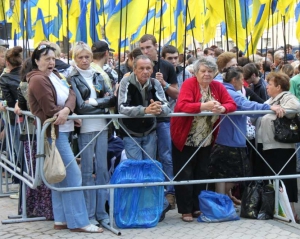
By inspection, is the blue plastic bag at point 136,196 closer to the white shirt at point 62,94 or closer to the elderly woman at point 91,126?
the elderly woman at point 91,126

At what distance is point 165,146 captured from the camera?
6906 millimetres

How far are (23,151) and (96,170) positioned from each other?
3.22ft

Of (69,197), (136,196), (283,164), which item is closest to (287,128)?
(283,164)

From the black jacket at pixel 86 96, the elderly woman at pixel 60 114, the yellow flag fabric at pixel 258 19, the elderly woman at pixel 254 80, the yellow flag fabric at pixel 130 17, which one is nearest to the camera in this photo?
the elderly woman at pixel 60 114

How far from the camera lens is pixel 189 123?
6328mm

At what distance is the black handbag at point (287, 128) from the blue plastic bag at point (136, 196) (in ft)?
4.66

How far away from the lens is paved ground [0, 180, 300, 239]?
19.6ft

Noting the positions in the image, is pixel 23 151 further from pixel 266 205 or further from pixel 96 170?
pixel 266 205

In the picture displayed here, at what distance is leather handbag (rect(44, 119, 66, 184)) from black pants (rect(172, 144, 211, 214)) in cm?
137

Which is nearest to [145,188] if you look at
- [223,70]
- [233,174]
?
[233,174]

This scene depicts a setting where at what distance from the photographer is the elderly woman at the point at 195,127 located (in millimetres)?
6293

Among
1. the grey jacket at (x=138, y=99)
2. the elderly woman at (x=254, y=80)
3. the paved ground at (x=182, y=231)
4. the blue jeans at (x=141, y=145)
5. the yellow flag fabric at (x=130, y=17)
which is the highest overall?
the yellow flag fabric at (x=130, y=17)

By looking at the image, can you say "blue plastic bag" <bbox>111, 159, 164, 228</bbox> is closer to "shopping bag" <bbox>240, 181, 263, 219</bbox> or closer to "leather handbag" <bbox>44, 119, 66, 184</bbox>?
"leather handbag" <bbox>44, 119, 66, 184</bbox>

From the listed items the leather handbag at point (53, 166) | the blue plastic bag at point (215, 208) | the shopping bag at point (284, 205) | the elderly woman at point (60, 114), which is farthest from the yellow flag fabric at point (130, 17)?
the leather handbag at point (53, 166)
